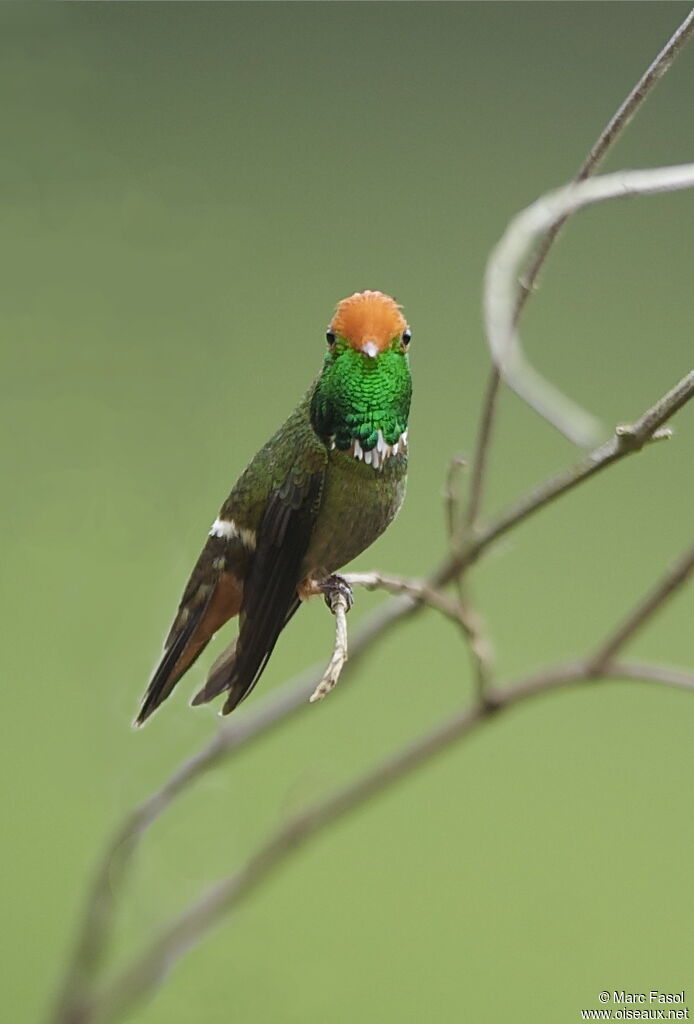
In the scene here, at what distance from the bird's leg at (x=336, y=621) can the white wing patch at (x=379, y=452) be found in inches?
2.2

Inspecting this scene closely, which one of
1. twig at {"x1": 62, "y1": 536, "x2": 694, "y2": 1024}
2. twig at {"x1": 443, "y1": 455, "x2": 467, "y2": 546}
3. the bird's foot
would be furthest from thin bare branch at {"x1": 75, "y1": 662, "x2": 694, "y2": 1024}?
the bird's foot

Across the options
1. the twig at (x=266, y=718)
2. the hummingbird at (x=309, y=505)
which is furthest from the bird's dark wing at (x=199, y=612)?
the twig at (x=266, y=718)

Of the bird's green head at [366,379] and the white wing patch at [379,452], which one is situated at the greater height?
the bird's green head at [366,379]

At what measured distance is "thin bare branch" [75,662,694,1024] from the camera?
0.78 metres

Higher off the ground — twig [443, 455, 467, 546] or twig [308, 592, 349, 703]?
twig [443, 455, 467, 546]

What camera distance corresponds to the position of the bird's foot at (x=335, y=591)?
0.46 m

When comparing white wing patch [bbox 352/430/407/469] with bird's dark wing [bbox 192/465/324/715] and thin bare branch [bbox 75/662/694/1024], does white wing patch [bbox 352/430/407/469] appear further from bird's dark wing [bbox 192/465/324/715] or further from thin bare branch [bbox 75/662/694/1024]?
thin bare branch [bbox 75/662/694/1024]

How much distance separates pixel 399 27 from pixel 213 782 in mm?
969

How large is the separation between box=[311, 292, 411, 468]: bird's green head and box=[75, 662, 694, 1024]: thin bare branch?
1.22 ft

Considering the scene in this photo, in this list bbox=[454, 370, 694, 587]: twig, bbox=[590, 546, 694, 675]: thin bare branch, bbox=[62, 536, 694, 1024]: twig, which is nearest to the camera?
bbox=[454, 370, 694, 587]: twig

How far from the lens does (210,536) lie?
1.49ft

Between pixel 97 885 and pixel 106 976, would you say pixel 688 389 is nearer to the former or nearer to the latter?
pixel 97 885

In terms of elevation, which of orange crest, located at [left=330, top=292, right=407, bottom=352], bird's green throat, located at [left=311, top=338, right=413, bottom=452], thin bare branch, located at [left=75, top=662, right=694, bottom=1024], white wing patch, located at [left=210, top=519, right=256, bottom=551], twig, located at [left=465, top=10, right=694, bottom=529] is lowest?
thin bare branch, located at [left=75, top=662, right=694, bottom=1024]

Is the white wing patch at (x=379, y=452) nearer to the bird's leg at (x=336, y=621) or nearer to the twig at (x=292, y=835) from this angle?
the bird's leg at (x=336, y=621)
